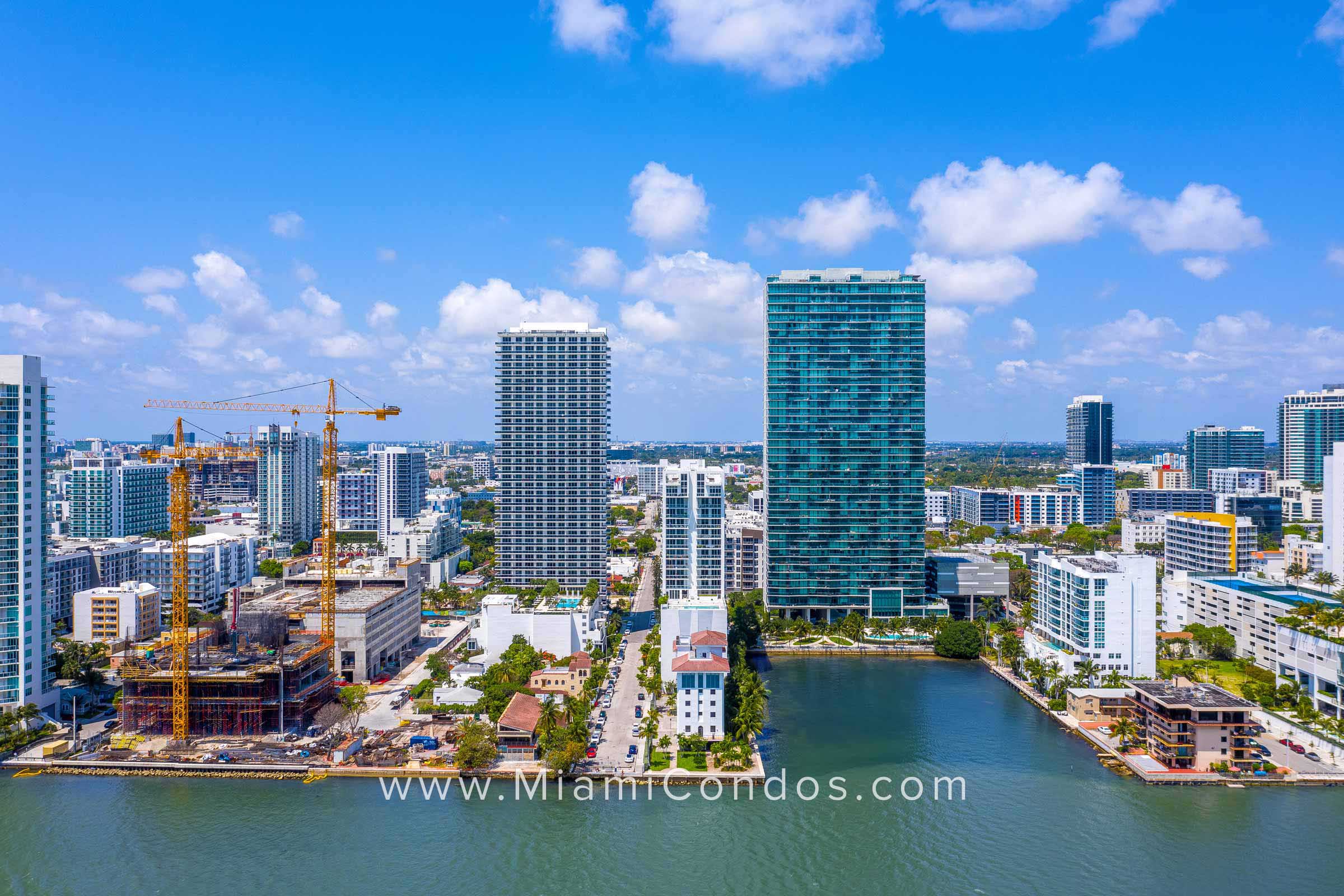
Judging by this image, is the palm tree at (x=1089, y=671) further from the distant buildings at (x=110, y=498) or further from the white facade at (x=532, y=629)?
the distant buildings at (x=110, y=498)

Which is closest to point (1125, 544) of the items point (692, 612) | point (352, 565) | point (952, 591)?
point (952, 591)

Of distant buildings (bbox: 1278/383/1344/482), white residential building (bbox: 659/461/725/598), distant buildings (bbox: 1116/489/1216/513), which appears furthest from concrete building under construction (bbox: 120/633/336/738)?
distant buildings (bbox: 1278/383/1344/482)

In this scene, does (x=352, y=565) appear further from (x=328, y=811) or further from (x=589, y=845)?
(x=589, y=845)

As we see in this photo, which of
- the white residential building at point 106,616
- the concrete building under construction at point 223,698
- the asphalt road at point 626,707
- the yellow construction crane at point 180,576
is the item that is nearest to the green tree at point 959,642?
the asphalt road at point 626,707

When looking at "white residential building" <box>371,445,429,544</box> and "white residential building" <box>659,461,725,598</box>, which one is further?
"white residential building" <box>371,445,429,544</box>

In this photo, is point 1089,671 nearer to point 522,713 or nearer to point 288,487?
point 522,713

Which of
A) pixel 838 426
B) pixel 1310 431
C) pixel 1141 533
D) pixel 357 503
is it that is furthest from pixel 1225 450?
pixel 357 503

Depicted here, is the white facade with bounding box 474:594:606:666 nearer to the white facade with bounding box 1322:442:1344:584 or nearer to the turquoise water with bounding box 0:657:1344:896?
the turquoise water with bounding box 0:657:1344:896
